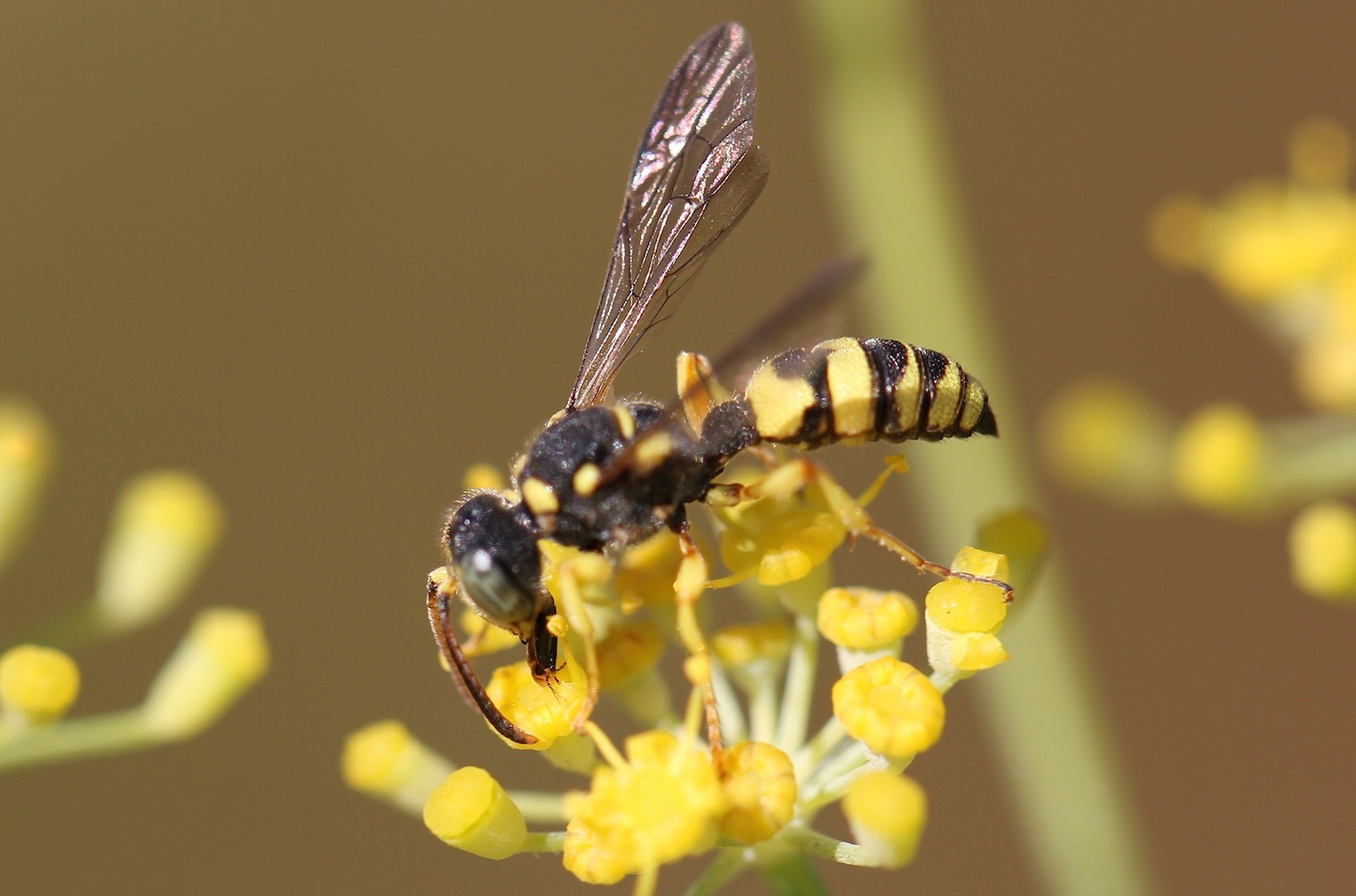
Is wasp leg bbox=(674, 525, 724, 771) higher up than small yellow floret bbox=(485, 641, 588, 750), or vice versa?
wasp leg bbox=(674, 525, 724, 771)

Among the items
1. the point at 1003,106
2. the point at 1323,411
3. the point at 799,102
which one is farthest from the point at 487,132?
the point at 1323,411

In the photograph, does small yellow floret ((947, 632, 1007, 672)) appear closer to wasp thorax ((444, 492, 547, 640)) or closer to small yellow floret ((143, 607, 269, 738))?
wasp thorax ((444, 492, 547, 640))

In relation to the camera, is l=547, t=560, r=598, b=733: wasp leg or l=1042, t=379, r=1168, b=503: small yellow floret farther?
l=1042, t=379, r=1168, b=503: small yellow floret

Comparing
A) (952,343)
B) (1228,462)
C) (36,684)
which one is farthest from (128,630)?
(1228,462)

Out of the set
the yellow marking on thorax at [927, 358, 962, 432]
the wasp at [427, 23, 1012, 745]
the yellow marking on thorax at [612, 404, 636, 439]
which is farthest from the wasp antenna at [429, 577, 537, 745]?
the yellow marking on thorax at [927, 358, 962, 432]

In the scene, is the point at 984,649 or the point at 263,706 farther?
the point at 263,706

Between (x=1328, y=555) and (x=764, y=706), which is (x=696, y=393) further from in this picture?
(x=1328, y=555)

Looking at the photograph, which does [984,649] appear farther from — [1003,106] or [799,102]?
[799,102]
